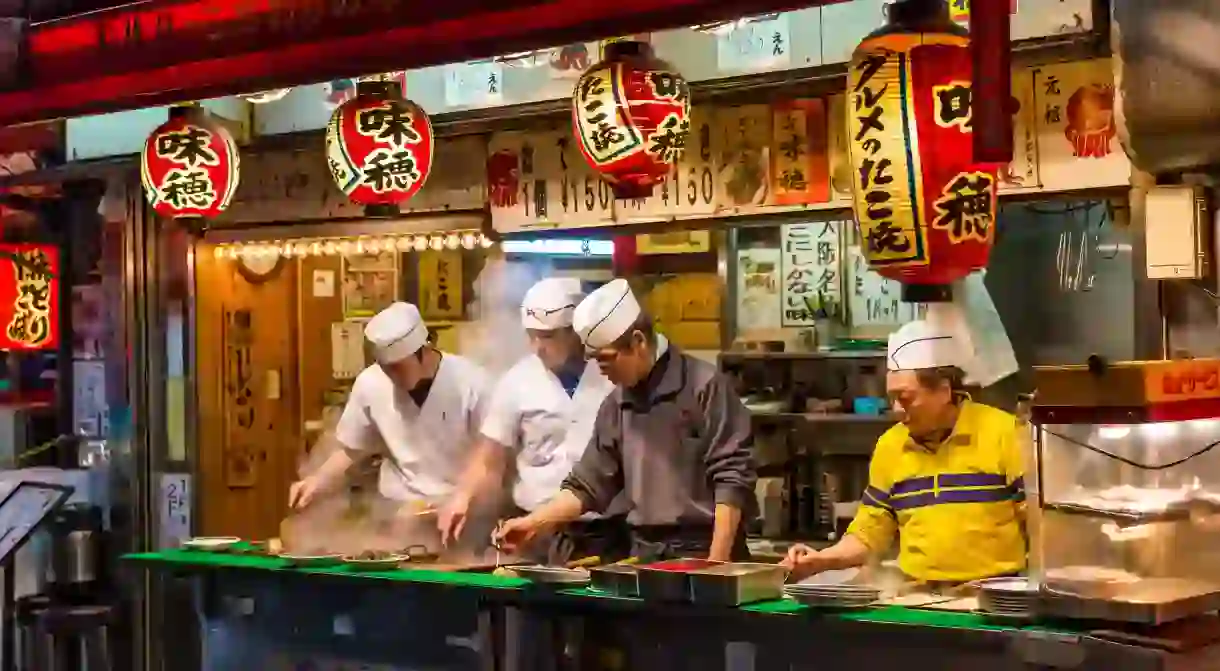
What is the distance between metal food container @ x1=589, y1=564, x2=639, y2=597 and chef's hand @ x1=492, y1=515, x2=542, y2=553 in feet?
2.95

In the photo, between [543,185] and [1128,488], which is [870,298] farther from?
[1128,488]

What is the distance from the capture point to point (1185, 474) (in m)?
4.52

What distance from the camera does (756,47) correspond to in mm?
6867

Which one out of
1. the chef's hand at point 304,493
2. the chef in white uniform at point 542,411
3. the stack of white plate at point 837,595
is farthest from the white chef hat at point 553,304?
the stack of white plate at point 837,595

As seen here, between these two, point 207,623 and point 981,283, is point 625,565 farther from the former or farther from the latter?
point 981,283

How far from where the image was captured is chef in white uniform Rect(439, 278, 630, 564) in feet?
24.7

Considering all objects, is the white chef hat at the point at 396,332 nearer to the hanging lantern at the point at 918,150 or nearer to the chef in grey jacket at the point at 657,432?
the chef in grey jacket at the point at 657,432

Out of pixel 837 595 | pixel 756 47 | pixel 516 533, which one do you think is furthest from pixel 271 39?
pixel 837 595

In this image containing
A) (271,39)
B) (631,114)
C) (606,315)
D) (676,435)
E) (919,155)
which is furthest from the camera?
(676,435)

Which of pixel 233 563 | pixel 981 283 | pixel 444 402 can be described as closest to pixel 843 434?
pixel 981 283

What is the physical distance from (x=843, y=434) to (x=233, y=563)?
3.92 metres

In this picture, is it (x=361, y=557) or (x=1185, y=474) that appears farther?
(x=361, y=557)

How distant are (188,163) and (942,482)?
4102mm

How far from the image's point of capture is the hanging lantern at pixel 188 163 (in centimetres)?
711
